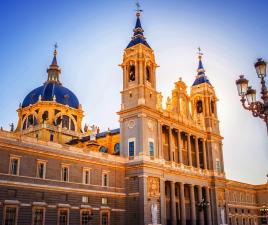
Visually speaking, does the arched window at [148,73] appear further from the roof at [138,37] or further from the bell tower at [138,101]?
the roof at [138,37]

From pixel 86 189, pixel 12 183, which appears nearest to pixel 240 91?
pixel 12 183

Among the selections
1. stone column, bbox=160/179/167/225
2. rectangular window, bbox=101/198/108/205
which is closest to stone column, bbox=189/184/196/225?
stone column, bbox=160/179/167/225

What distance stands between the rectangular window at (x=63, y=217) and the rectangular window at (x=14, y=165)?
22.6 ft

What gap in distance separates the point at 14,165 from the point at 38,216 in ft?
19.1

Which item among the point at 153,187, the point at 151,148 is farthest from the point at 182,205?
the point at 151,148

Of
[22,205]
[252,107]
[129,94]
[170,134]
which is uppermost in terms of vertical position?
[129,94]

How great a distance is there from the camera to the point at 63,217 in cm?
3931

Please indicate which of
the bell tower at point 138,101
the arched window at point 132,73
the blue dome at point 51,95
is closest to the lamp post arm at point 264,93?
the bell tower at point 138,101

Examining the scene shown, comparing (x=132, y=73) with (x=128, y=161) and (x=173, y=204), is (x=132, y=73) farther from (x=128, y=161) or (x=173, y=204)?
(x=173, y=204)

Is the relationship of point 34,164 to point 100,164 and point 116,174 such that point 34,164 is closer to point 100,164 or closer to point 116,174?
point 100,164

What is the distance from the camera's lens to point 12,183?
3481cm

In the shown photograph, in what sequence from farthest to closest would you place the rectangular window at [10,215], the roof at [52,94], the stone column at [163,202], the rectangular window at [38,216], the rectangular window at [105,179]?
the roof at [52,94]
the stone column at [163,202]
the rectangular window at [105,179]
the rectangular window at [38,216]
the rectangular window at [10,215]

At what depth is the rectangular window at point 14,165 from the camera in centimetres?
3547

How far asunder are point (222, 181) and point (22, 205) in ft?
128
